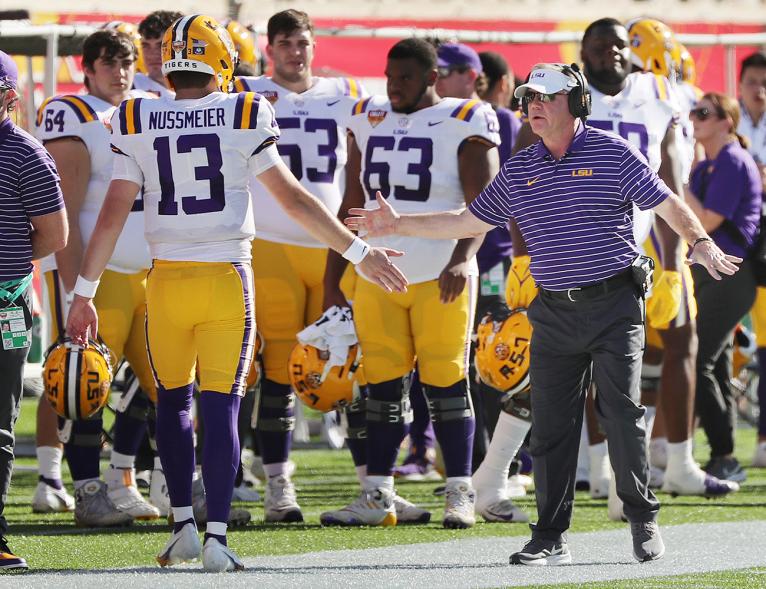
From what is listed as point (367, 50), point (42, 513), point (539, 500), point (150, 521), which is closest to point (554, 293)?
point (539, 500)

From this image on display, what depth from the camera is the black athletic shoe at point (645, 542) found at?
19.2 feet

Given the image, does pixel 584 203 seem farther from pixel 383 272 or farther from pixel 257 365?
pixel 257 365

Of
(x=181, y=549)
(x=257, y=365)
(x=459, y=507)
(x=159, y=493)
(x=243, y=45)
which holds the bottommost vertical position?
(x=159, y=493)

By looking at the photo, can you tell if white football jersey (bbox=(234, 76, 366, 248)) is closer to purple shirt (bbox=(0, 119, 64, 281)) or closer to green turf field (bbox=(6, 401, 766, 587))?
green turf field (bbox=(6, 401, 766, 587))

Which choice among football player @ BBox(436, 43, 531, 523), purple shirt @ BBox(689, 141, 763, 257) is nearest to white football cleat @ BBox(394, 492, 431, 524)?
football player @ BBox(436, 43, 531, 523)

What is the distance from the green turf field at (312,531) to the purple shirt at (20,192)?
1083 mm

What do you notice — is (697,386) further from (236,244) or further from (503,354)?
(236,244)

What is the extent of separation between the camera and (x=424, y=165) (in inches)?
277

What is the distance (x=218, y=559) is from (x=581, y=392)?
142cm

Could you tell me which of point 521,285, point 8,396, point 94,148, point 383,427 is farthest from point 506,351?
point 8,396

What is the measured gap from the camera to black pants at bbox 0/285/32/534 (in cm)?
571

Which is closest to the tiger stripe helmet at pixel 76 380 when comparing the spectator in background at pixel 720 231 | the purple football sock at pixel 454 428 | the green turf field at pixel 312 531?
the green turf field at pixel 312 531

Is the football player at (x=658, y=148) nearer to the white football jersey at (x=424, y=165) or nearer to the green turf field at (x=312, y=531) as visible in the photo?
the green turf field at (x=312, y=531)

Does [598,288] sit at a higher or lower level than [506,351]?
higher
